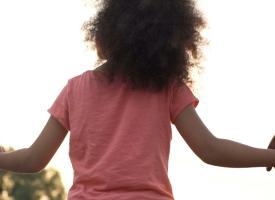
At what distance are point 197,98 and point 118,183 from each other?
0.48m

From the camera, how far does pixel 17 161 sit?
4.49m

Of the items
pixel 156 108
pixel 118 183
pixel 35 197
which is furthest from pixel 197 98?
pixel 35 197

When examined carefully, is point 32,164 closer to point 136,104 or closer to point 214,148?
point 136,104

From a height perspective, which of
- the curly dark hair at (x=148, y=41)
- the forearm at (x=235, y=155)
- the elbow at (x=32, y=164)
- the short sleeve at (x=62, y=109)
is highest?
the curly dark hair at (x=148, y=41)

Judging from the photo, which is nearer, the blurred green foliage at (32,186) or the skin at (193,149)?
the skin at (193,149)

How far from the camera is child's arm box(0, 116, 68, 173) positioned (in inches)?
171

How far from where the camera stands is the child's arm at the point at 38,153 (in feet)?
14.3

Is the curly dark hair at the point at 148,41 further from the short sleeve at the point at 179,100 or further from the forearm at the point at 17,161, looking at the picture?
the forearm at the point at 17,161

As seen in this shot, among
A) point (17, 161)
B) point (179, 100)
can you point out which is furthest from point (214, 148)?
point (17, 161)

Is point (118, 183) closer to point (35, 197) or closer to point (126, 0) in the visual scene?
point (126, 0)

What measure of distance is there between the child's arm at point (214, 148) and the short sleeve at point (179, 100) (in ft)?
0.06

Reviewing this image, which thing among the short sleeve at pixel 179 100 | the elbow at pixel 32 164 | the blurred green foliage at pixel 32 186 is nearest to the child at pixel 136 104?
the short sleeve at pixel 179 100

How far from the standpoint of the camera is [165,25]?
4152 millimetres

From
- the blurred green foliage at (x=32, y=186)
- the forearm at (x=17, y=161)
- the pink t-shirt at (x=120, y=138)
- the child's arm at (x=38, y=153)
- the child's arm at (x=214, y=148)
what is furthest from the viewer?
the blurred green foliage at (x=32, y=186)
